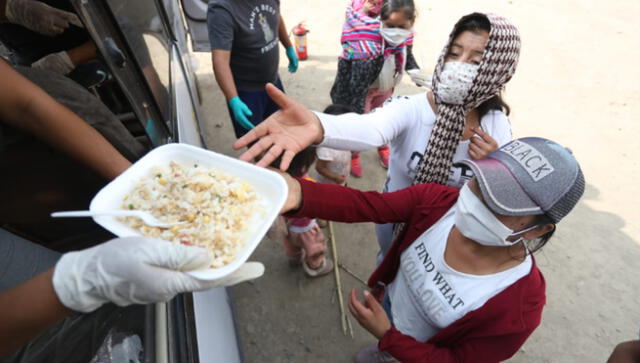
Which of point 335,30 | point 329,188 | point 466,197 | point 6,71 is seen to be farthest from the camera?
point 335,30

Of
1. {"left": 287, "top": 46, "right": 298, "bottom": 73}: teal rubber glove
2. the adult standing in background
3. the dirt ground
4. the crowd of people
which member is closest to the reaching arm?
the crowd of people

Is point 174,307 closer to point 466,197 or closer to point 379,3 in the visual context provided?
point 466,197

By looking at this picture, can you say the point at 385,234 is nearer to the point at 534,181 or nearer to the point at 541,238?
the point at 541,238

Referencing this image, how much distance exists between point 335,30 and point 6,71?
254 inches

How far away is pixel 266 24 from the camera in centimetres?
282

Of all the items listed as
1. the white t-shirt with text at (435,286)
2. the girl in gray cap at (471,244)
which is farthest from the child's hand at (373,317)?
the white t-shirt with text at (435,286)

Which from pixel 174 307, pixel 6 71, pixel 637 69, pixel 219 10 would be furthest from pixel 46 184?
pixel 637 69

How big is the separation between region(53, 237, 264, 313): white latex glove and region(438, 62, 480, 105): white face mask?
1.50 meters

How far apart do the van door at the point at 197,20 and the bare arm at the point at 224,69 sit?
2227 millimetres

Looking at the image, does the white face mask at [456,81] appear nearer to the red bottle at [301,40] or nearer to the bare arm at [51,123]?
the bare arm at [51,123]

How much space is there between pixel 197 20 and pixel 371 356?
16.1 ft

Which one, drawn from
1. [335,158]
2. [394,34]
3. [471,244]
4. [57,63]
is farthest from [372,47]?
[57,63]

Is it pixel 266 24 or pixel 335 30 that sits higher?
pixel 266 24

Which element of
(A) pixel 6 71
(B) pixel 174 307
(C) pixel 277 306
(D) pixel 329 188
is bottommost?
(C) pixel 277 306
